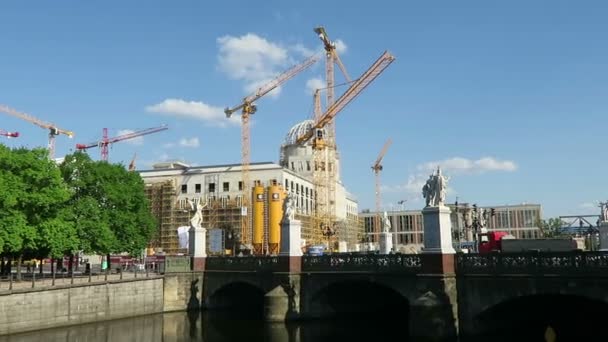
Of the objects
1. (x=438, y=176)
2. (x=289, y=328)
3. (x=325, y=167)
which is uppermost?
(x=325, y=167)

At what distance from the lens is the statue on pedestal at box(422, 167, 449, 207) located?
120 feet

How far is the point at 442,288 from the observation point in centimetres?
3584

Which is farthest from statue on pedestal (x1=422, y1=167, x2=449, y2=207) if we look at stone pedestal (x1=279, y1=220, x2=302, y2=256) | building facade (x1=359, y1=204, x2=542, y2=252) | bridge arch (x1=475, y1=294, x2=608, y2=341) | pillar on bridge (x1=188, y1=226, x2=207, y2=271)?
building facade (x1=359, y1=204, x2=542, y2=252)

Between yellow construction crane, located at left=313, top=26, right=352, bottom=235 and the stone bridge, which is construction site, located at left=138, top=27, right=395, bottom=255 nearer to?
yellow construction crane, located at left=313, top=26, right=352, bottom=235

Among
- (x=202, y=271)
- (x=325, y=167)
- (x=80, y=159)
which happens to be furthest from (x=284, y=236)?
(x=325, y=167)

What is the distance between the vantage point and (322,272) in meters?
43.7

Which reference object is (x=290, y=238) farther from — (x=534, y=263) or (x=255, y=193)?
(x=255, y=193)

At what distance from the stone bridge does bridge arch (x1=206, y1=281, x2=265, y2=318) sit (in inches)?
15.5

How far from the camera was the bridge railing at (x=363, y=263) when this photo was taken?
3853 cm

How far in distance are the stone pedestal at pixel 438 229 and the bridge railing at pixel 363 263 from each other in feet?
5.83

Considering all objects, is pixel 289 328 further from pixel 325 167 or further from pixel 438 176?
pixel 325 167

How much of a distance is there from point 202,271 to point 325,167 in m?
81.1

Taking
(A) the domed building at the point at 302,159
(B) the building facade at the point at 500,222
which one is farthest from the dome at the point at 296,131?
(B) the building facade at the point at 500,222

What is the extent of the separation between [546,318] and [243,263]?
24674 mm
